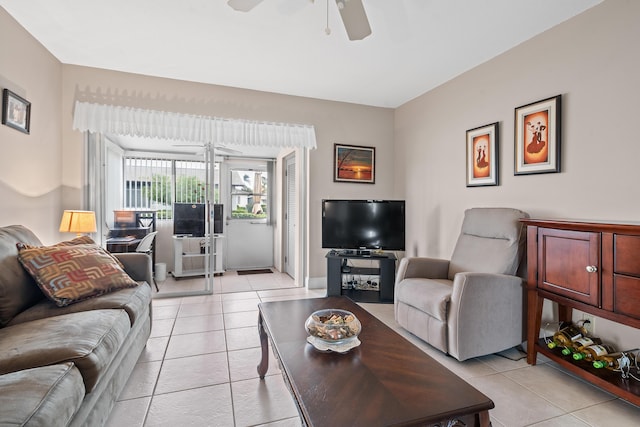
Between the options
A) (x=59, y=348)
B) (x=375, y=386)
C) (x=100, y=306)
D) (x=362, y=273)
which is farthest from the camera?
(x=362, y=273)

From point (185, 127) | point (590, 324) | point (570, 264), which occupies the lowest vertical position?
point (590, 324)

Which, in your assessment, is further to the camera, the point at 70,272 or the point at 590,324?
the point at 590,324

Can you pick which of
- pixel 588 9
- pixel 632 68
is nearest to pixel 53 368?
pixel 632 68

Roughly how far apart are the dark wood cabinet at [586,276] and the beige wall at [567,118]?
402mm

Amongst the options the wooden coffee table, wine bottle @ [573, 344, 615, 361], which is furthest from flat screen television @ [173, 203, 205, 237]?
wine bottle @ [573, 344, 615, 361]

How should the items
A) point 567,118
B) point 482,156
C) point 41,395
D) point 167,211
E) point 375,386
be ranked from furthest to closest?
point 167,211 → point 482,156 → point 567,118 → point 375,386 → point 41,395

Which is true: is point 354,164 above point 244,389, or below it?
above

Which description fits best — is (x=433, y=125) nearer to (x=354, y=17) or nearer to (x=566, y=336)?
(x=354, y=17)

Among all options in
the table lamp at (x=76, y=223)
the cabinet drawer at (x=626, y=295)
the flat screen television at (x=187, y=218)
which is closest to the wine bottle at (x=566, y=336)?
the cabinet drawer at (x=626, y=295)

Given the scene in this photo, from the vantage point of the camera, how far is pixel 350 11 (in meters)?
1.84

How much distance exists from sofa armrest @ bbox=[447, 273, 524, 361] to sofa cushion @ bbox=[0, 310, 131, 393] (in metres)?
Answer: 2.12

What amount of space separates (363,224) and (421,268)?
106 centimetres

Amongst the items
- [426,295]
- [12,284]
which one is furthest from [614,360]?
[12,284]

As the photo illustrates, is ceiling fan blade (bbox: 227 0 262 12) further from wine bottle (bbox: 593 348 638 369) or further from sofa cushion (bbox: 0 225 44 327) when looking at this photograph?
wine bottle (bbox: 593 348 638 369)
